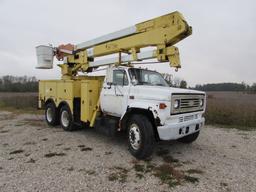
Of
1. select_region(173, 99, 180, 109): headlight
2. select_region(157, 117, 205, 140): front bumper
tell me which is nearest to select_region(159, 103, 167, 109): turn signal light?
select_region(173, 99, 180, 109): headlight

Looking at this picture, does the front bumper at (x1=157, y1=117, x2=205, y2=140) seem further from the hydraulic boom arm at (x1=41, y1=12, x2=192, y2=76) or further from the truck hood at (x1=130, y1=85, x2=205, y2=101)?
the hydraulic boom arm at (x1=41, y1=12, x2=192, y2=76)

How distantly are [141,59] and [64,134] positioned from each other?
3.87 metres

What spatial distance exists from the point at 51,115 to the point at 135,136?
5.11m

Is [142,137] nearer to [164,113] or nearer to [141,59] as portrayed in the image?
[164,113]

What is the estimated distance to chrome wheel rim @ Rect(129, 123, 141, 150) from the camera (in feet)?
16.6

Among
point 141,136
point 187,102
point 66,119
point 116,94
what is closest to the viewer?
point 141,136

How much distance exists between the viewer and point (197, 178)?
13.4 feet

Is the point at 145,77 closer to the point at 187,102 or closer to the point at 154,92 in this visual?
the point at 154,92

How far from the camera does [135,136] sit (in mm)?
5148

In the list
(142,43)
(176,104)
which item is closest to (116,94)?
(142,43)

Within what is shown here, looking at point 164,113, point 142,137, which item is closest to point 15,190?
point 142,137

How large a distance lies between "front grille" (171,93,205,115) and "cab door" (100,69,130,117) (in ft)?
4.60

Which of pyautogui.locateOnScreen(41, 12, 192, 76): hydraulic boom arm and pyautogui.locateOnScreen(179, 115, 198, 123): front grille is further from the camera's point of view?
pyautogui.locateOnScreen(41, 12, 192, 76): hydraulic boom arm

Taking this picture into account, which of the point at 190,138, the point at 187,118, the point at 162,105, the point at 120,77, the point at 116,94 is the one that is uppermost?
the point at 120,77
